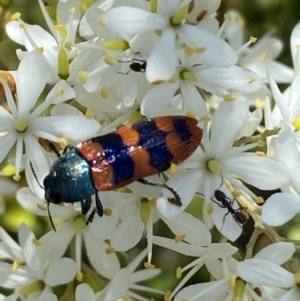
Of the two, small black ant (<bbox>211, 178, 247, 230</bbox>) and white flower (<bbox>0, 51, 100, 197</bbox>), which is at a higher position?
white flower (<bbox>0, 51, 100, 197</bbox>)

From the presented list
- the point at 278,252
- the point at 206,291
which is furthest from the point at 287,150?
the point at 206,291

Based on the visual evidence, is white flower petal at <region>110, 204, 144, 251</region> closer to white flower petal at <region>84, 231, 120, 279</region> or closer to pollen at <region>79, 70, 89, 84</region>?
white flower petal at <region>84, 231, 120, 279</region>

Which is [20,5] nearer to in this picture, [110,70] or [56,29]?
[56,29]

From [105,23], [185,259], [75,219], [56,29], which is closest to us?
[105,23]

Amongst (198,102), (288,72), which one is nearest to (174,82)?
(198,102)

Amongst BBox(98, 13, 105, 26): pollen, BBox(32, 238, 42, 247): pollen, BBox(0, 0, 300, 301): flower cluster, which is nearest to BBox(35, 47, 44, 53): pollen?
BBox(0, 0, 300, 301): flower cluster

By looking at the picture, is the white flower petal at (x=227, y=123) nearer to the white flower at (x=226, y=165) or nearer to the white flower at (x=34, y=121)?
the white flower at (x=226, y=165)

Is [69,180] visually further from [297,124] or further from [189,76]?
[297,124]
